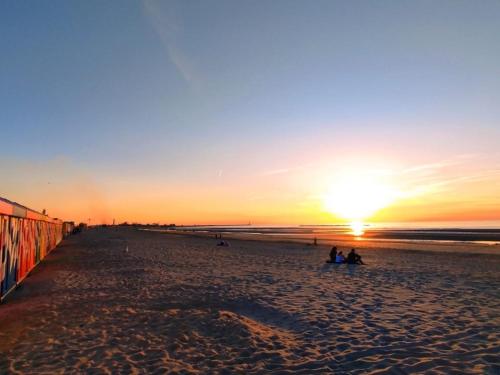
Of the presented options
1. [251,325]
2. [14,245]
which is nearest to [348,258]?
[251,325]

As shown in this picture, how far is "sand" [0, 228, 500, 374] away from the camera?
745 cm

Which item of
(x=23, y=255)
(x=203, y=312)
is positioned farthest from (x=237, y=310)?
(x=23, y=255)

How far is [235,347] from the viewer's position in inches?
332

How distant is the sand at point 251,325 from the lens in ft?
24.4

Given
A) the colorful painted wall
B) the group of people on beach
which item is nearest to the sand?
the colorful painted wall

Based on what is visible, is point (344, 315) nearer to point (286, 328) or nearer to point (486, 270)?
point (286, 328)

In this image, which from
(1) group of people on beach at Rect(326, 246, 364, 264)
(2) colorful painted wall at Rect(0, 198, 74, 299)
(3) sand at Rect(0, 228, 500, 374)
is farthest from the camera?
(1) group of people on beach at Rect(326, 246, 364, 264)

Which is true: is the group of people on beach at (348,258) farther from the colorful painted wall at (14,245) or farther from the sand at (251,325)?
the colorful painted wall at (14,245)

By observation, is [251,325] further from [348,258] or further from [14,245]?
[348,258]

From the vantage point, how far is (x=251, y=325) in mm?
10039

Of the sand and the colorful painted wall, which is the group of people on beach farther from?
the colorful painted wall

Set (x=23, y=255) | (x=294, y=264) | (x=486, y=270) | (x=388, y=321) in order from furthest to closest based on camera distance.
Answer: (x=294, y=264) < (x=486, y=270) < (x=23, y=255) < (x=388, y=321)

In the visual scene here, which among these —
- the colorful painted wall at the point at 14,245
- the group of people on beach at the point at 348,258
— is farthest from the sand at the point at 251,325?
the group of people on beach at the point at 348,258

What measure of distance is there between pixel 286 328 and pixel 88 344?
476 centimetres
